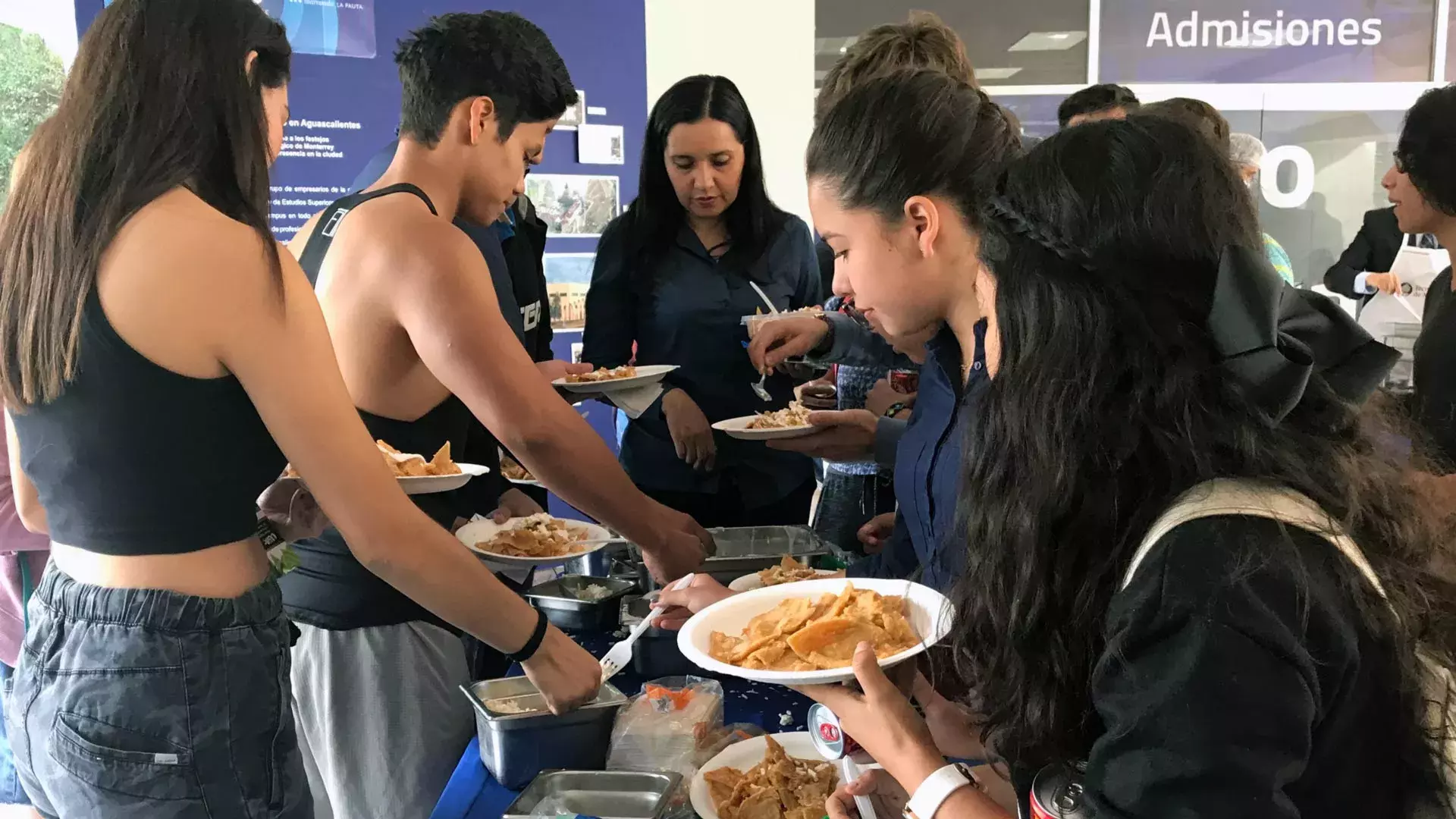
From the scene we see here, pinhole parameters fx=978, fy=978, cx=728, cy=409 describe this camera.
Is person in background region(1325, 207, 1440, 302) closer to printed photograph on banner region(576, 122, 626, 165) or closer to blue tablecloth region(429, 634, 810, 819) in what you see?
printed photograph on banner region(576, 122, 626, 165)

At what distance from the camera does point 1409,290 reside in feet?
13.2

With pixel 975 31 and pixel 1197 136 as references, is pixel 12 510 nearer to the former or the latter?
pixel 1197 136

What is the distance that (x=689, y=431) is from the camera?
8.57 ft

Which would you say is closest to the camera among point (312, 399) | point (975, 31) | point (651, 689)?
point (312, 399)

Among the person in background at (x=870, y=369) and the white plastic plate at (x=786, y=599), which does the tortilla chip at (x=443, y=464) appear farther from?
the person in background at (x=870, y=369)

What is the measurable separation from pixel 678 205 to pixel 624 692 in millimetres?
1583

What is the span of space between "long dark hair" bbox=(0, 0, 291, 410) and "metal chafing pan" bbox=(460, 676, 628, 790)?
649 millimetres

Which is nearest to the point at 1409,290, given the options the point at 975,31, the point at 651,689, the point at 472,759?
the point at 975,31

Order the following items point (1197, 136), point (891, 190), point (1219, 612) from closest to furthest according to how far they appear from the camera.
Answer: point (1219, 612), point (1197, 136), point (891, 190)

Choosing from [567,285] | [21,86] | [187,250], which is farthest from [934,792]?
[567,285]

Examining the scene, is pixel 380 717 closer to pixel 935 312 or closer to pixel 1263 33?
pixel 935 312

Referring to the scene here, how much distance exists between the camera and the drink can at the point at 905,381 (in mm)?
2363

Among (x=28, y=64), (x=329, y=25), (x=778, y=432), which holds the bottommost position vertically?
(x=778, y=432)

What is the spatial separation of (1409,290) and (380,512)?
14.1 feet
